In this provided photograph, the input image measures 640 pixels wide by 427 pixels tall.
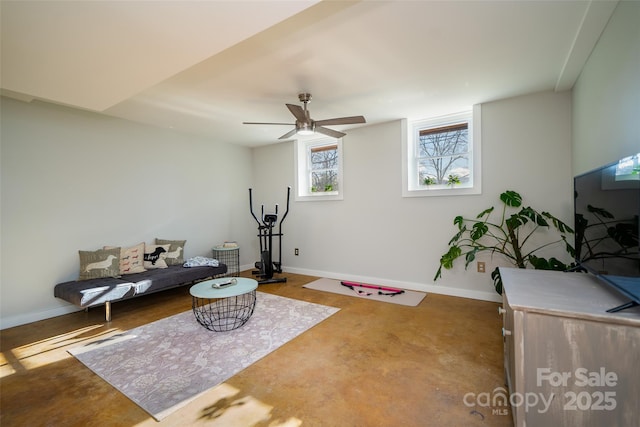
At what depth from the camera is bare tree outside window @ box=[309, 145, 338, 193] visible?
4.91 meters

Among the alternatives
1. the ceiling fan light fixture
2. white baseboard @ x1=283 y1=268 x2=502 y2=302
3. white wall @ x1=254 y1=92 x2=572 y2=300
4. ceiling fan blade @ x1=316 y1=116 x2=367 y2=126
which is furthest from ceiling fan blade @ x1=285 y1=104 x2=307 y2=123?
white baseboard @ x1=283 y1=268 x2=502 y2=302

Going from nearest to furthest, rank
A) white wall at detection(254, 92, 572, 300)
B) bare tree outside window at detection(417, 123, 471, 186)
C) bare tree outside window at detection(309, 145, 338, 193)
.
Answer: white wall at detection(254, 92, 572, 300)
bare tree outside window at detection(417, 123, 471, 186)
bare tree outside window at detection(309, 145, 338, 193)

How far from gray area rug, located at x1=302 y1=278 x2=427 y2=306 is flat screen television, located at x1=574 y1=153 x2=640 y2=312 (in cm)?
198

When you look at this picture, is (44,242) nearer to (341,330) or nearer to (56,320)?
(56,320)

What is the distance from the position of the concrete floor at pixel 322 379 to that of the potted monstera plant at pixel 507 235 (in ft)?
2.34

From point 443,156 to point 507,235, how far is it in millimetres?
1308

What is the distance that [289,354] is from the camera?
7.65 feet

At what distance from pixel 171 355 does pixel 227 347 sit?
1.46ft

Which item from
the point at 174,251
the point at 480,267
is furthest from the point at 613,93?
the point at 174,251

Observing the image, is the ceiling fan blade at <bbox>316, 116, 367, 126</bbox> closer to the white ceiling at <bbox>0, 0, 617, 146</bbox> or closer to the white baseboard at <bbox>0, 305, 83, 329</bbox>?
the white ceiling at <bbox>0, 0, 617, 146</bbox>

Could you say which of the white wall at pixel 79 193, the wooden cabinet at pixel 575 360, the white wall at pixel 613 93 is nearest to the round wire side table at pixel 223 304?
the white wall at pixel 79 193

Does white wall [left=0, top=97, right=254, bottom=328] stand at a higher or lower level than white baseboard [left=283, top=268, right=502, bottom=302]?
higher

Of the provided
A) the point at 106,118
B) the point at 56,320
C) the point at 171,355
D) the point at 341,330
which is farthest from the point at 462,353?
the point at 106,118

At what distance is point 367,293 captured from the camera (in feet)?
12.9
